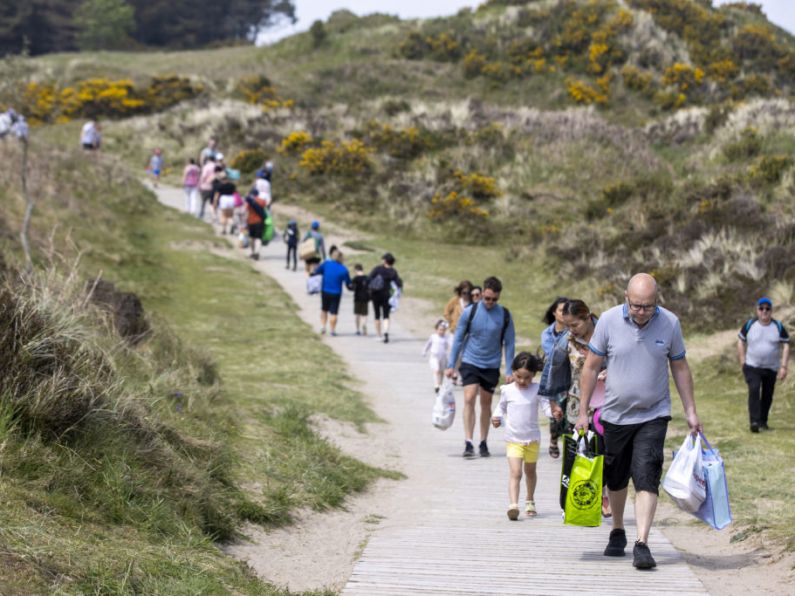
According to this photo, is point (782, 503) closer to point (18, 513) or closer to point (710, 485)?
point (710, 485)

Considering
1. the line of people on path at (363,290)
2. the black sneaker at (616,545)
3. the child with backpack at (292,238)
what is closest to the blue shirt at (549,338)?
the black sneaker at (616,545)

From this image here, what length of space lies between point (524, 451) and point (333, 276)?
11.6 m

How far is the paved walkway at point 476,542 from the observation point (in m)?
6.95

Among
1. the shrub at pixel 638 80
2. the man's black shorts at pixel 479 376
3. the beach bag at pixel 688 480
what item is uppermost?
the shrub at pixel 638 80

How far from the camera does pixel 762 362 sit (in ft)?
46.0

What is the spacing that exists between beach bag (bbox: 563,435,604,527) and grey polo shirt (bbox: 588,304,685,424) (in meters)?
0.35

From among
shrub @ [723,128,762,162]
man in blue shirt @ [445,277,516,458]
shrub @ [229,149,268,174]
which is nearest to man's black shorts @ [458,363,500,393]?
man in blue shirt @ [445,277,516,458]

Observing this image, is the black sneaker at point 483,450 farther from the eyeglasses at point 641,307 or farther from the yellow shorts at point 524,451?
the eyeglasses at point 641,307

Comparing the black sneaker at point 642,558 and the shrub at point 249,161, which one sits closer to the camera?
the black sneaker at point 642,558

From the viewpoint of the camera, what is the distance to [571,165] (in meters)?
38.4

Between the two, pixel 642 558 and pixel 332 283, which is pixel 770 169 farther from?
pixel 642 558

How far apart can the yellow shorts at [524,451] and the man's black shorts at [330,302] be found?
1155cm

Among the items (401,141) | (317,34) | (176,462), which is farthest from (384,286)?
(317,34)

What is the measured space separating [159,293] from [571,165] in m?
19.3
